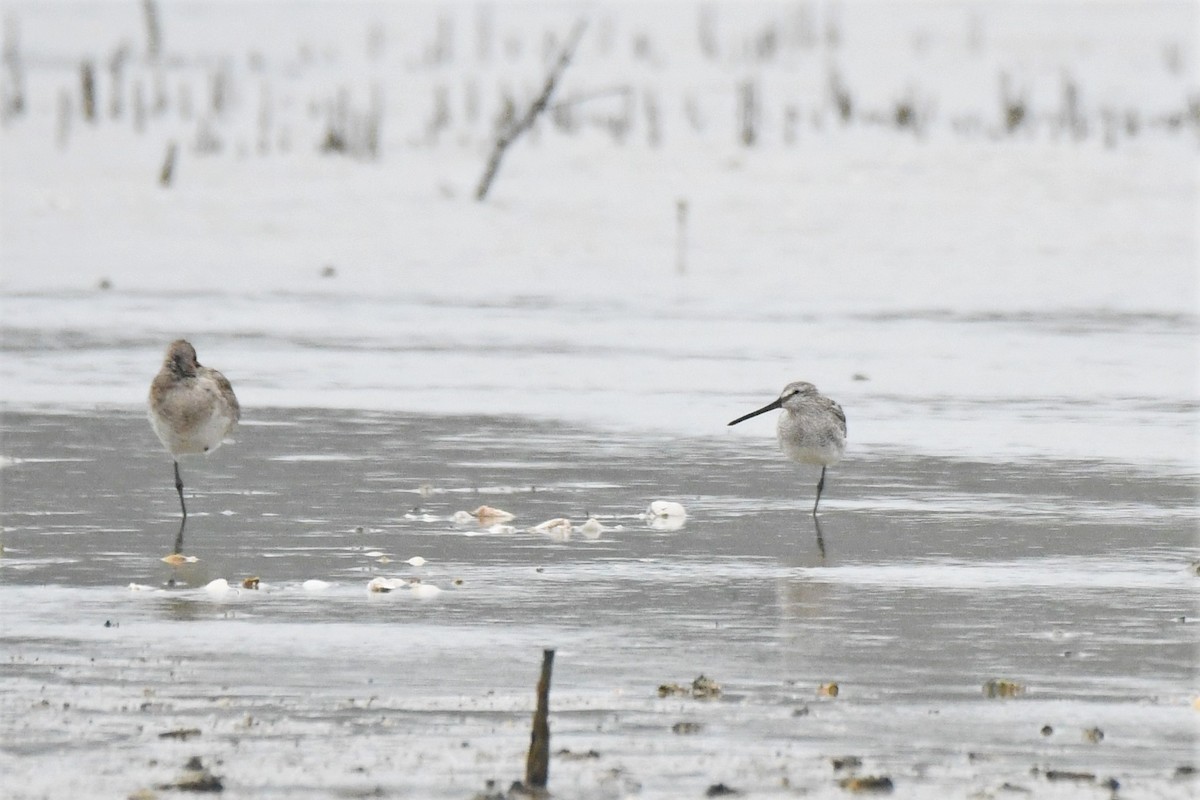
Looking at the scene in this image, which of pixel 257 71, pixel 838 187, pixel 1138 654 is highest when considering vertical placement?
pixel 257 71

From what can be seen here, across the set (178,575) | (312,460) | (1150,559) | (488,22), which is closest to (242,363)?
(312,460)

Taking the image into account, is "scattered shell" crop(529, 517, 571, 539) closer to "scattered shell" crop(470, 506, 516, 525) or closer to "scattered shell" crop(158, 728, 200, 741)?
"scattered shell" crop(470, 506, 516, 525)

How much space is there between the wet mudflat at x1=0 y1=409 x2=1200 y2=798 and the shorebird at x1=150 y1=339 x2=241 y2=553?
270 millimetres

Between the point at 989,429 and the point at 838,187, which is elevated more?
the point at 838,187

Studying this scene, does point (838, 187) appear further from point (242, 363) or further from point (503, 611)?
point (503, 611)

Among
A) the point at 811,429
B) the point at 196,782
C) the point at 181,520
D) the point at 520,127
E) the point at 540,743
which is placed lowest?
the point at 196,782

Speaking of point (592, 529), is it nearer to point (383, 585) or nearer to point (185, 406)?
point (383, 585)

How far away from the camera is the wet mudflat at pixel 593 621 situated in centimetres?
593

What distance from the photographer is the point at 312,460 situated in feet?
38.0

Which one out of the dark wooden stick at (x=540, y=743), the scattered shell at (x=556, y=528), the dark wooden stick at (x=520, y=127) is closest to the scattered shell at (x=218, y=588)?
the scattered shell at (x=556, y=528)

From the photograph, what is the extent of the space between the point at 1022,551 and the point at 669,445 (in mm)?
3323

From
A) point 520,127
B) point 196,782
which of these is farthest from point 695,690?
point 520,127

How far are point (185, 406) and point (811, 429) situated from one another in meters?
2.91

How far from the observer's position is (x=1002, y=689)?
670 centimetres
